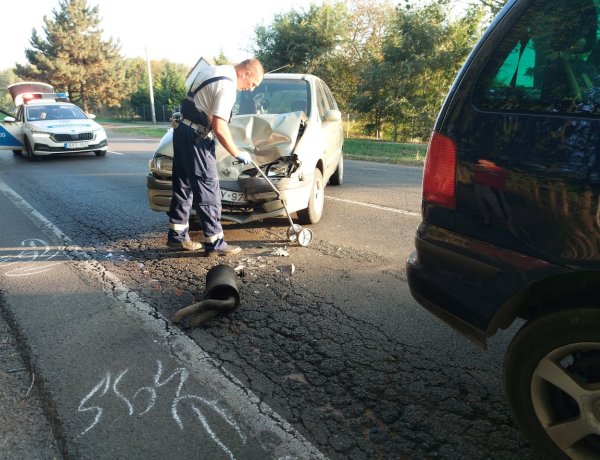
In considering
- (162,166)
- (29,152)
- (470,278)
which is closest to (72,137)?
(29,152)

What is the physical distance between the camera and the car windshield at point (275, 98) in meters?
6.16

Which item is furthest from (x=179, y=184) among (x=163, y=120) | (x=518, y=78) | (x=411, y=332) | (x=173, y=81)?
(x=173, y=81)

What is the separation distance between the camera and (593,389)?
1744 millimetres

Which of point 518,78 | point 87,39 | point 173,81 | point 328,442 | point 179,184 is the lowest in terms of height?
point 328,442

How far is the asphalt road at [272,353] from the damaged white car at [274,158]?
452mm

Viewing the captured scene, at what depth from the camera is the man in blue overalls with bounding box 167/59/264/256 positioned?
4.04m

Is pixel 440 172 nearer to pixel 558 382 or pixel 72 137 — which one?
pixel 558 382

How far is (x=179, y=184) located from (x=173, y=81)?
46925 millimetres

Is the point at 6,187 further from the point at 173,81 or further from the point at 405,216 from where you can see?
the point at 173,81

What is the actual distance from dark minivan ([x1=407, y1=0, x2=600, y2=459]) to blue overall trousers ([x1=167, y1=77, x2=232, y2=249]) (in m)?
Answer: 2.62

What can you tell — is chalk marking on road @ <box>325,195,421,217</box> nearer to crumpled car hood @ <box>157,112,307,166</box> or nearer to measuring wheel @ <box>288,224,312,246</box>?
crumpled car hood @ <box>157,112,307,166</box>

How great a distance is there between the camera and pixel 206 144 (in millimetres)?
4277

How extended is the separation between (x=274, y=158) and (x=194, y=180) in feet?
3.61

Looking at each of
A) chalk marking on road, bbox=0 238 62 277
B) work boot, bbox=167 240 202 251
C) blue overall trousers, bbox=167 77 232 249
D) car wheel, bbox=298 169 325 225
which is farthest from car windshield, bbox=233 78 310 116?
chalk marking on road, bbox=0 238 62 277
